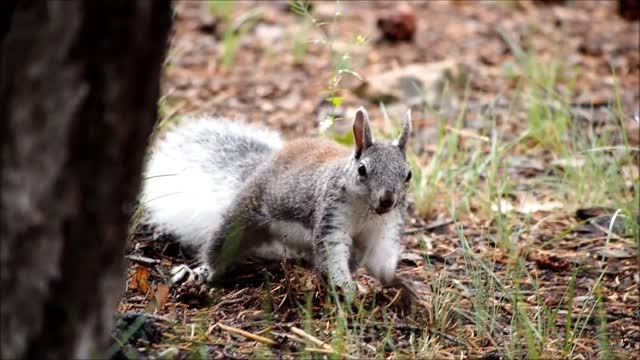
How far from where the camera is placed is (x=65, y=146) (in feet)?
4.95

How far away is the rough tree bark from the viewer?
149cm

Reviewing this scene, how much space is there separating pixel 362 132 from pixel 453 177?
1145 millimetres

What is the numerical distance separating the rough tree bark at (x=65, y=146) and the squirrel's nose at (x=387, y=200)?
137 cm

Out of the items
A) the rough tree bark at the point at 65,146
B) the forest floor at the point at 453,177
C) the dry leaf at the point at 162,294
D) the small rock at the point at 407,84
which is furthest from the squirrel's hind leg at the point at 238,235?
the small rock at the point at 407,84

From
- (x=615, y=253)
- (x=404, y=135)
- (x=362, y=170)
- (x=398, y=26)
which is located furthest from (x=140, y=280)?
(x=398, y=26)

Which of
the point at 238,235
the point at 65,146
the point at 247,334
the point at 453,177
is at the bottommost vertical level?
the point at 453,177

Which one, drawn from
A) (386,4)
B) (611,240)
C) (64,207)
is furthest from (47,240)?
(386,4)

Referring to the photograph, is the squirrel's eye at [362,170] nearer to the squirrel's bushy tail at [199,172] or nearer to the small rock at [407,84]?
the squirrel's bushy tail at [199,172]

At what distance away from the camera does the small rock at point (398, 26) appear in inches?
250

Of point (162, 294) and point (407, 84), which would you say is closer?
point (162, 294)

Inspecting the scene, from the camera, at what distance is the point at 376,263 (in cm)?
315

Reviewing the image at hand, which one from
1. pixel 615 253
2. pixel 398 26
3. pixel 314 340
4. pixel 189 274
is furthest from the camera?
pixel 398 26

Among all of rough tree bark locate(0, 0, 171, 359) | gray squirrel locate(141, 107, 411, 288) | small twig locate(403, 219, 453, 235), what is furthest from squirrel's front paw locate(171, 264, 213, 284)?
rough tree bark locate(0, 0, 171, 359)

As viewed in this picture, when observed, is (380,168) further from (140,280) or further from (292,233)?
(140,280)
